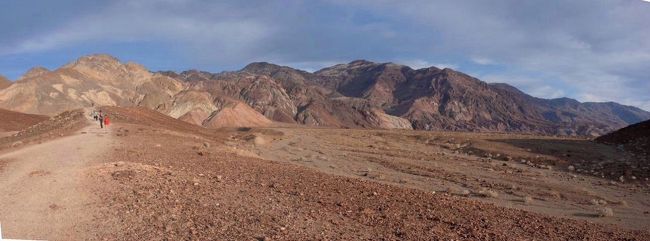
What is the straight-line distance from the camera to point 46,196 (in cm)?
1107

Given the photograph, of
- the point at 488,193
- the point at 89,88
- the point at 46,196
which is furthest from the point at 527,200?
the point at 89,88

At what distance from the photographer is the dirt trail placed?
28.7 ft

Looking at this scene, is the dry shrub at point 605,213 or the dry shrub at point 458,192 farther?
the dry shrub at point 458,192

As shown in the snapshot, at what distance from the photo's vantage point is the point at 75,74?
110188 mm

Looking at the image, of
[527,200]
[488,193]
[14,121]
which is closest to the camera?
[527,200]

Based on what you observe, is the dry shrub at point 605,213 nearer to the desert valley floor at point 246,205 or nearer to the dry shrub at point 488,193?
the desert valley floor at point 246,205

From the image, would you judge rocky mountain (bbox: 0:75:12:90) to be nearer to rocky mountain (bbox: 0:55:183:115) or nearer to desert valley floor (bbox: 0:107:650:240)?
rocky mountain (bbox: 0:55:183:115)

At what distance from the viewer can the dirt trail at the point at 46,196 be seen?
874 cm

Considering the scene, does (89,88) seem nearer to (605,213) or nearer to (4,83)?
(4,83)

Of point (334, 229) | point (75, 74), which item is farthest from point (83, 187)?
point (75, 74)

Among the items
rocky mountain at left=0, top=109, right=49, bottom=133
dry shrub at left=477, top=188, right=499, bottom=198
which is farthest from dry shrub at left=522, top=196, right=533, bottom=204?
rocky mountain at left=0, top=109, right=49, bottom=133

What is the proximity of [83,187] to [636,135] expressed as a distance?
49.6 meters

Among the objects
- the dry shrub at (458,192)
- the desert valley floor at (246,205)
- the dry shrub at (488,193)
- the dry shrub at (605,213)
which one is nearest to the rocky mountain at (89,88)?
the desert valley floor at (246,205)

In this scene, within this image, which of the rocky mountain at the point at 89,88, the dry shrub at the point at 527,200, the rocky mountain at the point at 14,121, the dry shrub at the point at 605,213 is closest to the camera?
the dry shrub at the point at 605,213
